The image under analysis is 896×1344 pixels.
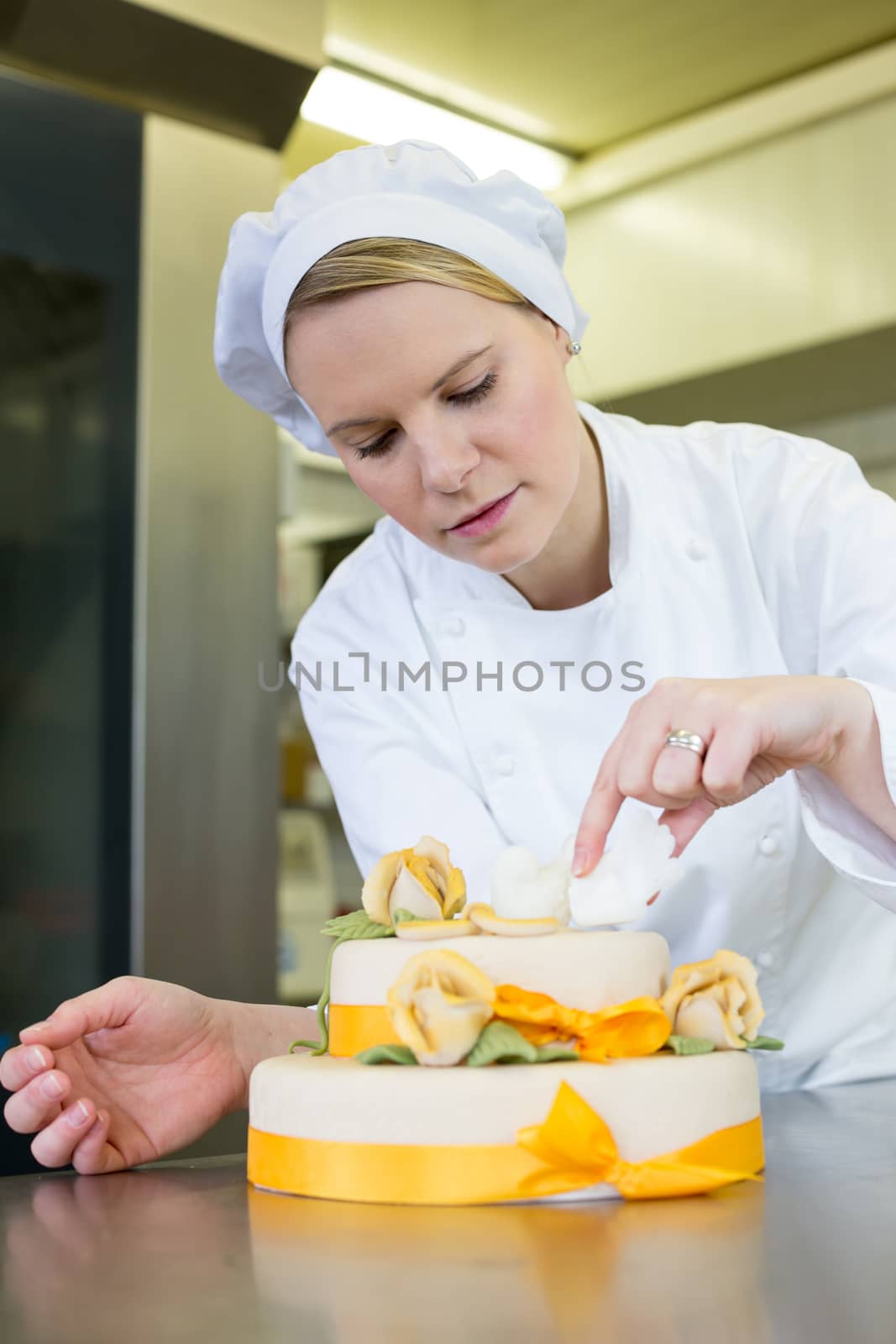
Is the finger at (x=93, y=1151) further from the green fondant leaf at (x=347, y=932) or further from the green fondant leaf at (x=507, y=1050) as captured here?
the green fondant leaf at (x=507, y=1050)

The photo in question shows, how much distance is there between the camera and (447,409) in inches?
36.9

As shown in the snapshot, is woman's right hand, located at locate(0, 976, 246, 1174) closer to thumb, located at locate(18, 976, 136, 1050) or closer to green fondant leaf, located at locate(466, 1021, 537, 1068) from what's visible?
thumb, located at locate(18, 976, 136, 1050)

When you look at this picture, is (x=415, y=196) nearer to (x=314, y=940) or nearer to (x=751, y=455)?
(x=751, y=455)

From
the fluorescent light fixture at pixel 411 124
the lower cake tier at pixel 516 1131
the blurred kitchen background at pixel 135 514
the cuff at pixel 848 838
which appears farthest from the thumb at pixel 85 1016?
the fluorescent light fixture at pixel 411 124

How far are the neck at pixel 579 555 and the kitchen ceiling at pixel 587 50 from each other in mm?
1369

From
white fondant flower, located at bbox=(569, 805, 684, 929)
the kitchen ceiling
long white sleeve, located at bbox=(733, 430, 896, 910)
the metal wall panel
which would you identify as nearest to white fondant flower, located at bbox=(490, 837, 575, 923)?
white fondant flower, located at bbox=(569, 805, 684, 929)

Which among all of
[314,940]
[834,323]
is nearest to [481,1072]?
[834,323]

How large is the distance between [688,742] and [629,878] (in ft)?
0.27

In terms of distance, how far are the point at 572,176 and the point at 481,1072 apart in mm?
2624

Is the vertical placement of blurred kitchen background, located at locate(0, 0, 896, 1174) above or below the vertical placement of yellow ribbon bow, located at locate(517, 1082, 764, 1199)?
above

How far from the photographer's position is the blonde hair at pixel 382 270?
928 mm

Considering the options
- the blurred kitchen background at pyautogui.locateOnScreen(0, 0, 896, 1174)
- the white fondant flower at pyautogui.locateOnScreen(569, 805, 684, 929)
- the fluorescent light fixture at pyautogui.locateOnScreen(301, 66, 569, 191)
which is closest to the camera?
the white fondant flower at pyautogui.locateOnScreen(569, 805, 684, 929)

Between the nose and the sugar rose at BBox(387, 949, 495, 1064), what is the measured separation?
38 centimetres

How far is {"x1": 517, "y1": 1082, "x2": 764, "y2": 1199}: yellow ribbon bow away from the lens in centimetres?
63
